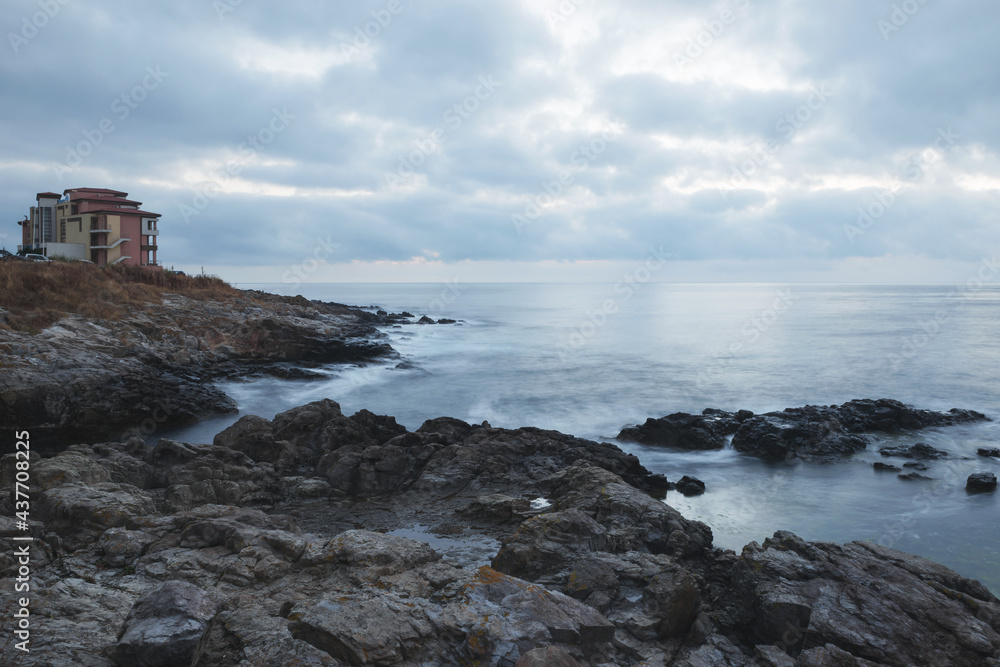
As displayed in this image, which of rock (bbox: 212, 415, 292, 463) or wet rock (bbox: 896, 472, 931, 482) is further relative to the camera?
wet rock (bbox: 896, 472, 931, 482)

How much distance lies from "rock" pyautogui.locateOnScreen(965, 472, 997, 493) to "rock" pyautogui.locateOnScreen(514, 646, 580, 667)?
53.0ft

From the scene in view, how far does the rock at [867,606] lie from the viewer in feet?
21.0

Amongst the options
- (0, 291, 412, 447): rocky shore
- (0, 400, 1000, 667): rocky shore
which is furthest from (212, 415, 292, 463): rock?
(0, 291, 412, 447): rocky shore

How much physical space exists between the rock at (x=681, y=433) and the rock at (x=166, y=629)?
16800 millimetres

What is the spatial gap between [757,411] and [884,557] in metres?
18.3

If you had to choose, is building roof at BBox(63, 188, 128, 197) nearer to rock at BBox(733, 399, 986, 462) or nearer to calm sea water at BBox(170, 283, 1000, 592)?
calm sea water at BBox(170, 283, 1000, 592)

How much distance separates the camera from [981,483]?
15219 millimetres

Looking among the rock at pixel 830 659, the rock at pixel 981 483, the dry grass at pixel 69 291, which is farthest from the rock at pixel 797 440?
the dry grass at pixel 69 291

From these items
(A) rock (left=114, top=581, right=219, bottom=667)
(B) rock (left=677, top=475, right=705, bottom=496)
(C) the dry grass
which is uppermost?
(C) the dry grass

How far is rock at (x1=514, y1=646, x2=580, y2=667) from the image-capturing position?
4719mm

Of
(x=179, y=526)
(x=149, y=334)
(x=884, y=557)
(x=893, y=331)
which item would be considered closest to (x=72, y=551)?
(x=179, y=526)

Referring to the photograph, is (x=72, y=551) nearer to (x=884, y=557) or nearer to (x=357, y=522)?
(x=357, y=522)

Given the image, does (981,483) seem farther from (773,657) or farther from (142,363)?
(142,363)

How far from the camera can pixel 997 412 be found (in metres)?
24.9
